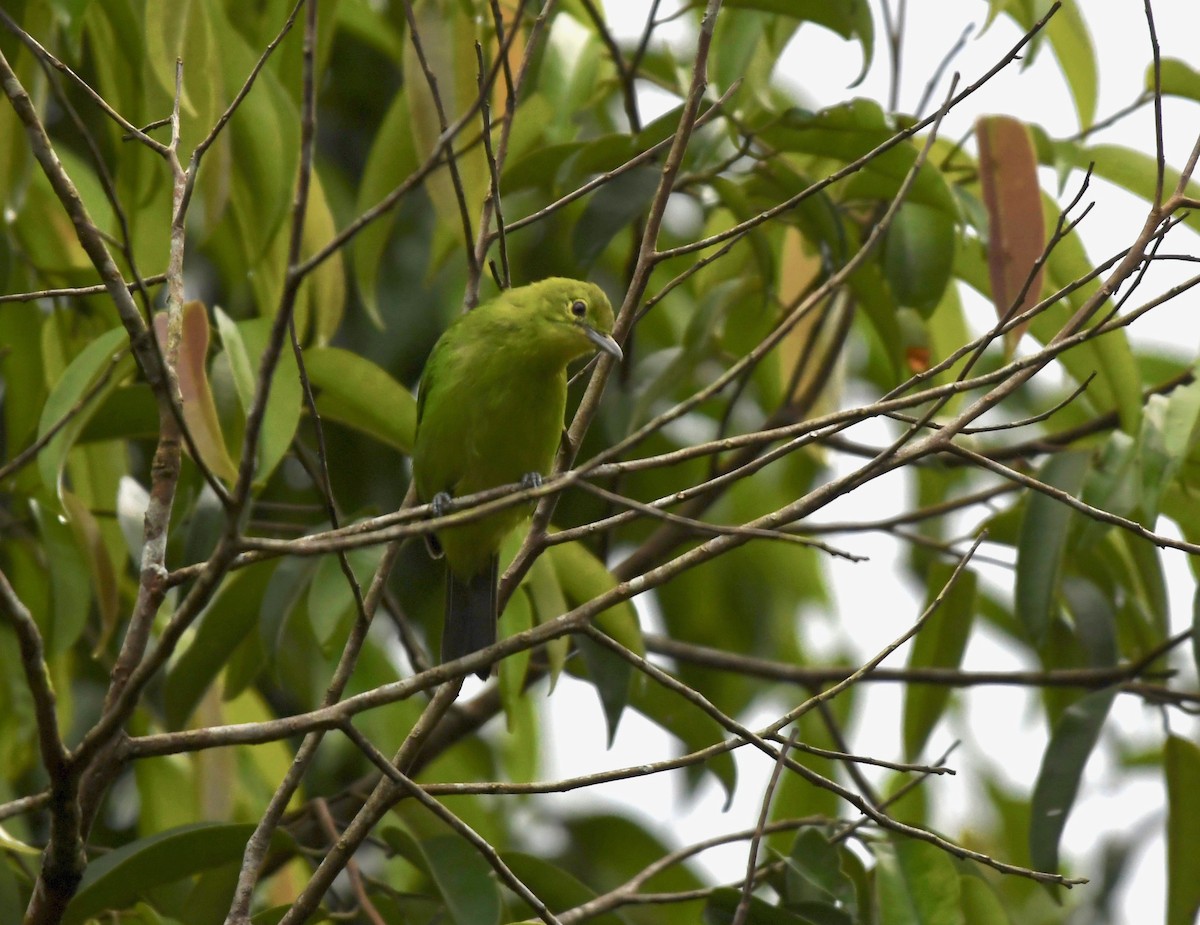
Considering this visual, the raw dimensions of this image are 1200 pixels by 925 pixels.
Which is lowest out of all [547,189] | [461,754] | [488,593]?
[461,754]

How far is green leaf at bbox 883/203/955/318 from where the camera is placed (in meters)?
3.72

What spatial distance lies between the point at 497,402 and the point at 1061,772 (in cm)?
170

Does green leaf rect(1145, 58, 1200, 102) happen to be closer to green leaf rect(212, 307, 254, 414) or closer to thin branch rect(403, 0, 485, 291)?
thin branch rect(403, 0, 485, 291)

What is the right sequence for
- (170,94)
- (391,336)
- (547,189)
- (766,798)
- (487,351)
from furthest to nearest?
(391,336), (547,189), (487,351), (170,94), (766,798)

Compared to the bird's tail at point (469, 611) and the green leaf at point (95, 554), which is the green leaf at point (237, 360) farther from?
the bird's tail at point (469, 611)

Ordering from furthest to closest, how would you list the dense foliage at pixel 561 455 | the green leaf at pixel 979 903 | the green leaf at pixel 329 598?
the green leaf at pixel 979 903 → the green leaf at pixel 329 598 → the dense foliage at pixel 561 455

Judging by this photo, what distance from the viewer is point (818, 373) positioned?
4555 mm

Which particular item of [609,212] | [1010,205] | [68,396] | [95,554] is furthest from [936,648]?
[68,396]

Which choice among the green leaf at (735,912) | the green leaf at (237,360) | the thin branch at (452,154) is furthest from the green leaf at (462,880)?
the thin branch at (452,154)

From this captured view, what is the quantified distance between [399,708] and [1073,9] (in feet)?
9.92

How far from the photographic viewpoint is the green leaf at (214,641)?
3486mm

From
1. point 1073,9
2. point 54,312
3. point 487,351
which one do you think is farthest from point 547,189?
point 1073,9

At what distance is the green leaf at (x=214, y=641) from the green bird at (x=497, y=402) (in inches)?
19.1

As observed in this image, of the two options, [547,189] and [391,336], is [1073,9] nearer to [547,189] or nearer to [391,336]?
[547,189]
